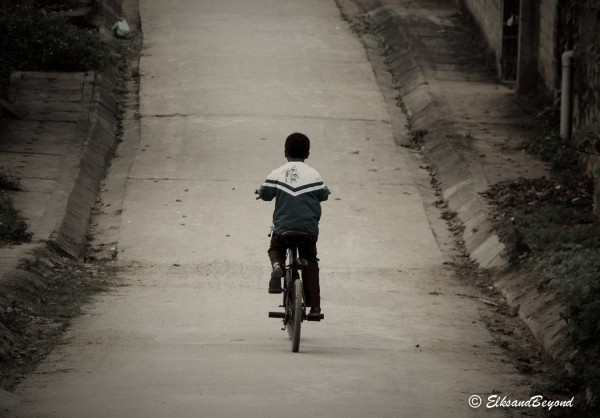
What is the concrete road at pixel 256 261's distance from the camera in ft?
24.4

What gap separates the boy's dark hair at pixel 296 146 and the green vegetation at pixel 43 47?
10.6m

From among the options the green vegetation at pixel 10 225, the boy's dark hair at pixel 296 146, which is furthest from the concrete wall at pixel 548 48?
the boy's dark hair at pixel 296 146

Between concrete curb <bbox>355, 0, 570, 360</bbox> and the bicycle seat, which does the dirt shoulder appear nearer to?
concrete curb <bbox>355, 0, 570, 360</bbox>

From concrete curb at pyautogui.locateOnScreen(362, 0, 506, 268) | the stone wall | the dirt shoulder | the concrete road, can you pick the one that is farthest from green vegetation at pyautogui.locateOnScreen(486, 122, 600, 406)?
the concrete road

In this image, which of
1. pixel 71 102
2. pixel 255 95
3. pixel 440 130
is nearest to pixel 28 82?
pixel 71 102

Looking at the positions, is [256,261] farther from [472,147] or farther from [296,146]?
[472,147]

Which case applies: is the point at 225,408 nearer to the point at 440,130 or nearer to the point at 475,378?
the point at 475,378

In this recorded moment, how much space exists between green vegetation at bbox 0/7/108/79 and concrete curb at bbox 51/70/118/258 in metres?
0.51

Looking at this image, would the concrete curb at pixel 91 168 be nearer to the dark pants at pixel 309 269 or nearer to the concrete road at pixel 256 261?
the concrete road at pixel 256 261

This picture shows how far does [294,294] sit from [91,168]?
734 cm

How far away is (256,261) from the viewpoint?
12.9m

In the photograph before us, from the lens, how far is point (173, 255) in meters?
13.0

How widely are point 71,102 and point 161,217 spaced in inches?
168

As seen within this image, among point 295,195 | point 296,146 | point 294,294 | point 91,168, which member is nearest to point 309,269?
point 294,294
